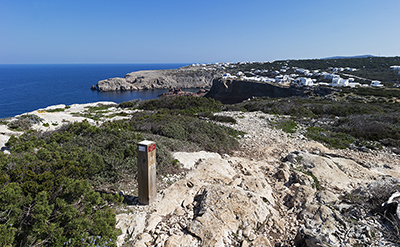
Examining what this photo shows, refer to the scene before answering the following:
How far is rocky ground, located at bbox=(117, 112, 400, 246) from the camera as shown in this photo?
4152 mm

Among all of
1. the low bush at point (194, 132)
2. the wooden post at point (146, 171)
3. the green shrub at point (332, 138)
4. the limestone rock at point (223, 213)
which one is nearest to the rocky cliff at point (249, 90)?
the green shrub at point (332, 138)

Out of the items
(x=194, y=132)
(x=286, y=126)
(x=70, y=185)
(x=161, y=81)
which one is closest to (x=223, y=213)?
(x=70, y=185)

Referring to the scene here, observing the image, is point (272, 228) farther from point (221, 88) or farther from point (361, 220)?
point (221, 88)

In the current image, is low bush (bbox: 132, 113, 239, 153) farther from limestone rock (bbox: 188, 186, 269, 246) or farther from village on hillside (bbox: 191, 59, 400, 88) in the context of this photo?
village on hillside (bbox: 191, 59, 400, 88)

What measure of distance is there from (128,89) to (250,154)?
85976 mm

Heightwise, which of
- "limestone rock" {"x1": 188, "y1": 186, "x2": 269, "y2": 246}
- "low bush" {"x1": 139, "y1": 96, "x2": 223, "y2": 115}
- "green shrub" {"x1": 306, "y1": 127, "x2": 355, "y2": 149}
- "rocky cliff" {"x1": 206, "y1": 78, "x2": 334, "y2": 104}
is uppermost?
"limestone rock" {"x1": 188, "y1": 186, "x2": 269, "y2": 246}

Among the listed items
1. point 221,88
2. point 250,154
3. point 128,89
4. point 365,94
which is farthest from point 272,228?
point 128,89

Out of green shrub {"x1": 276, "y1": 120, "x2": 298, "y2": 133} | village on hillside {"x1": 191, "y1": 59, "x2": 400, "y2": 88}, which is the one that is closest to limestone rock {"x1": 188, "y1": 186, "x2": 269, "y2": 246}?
green shrub {"x1": 276, "y1": 120, "x2": 298, "y2": 133}

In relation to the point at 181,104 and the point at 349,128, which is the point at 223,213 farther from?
the point at 181,104

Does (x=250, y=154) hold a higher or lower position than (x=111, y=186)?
lower

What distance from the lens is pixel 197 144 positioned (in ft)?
31.0

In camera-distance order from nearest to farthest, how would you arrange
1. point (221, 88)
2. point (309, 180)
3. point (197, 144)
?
1. point (309, 180)
2. point (197, 144)
3. point (221, 88)

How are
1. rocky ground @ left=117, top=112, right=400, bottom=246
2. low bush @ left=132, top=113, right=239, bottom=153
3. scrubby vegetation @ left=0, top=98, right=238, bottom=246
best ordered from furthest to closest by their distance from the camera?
low bush @ left=132, top=113, right=239, bottom=153
rocky ground @ left=117, top=112, right=400, bottom=246
scrubby vegetation @ left=0, top=98, right=238, bottom=246

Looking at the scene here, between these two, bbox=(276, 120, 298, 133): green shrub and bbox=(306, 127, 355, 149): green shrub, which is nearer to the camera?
bbox=(306, 127, 355, 149): green shrub
